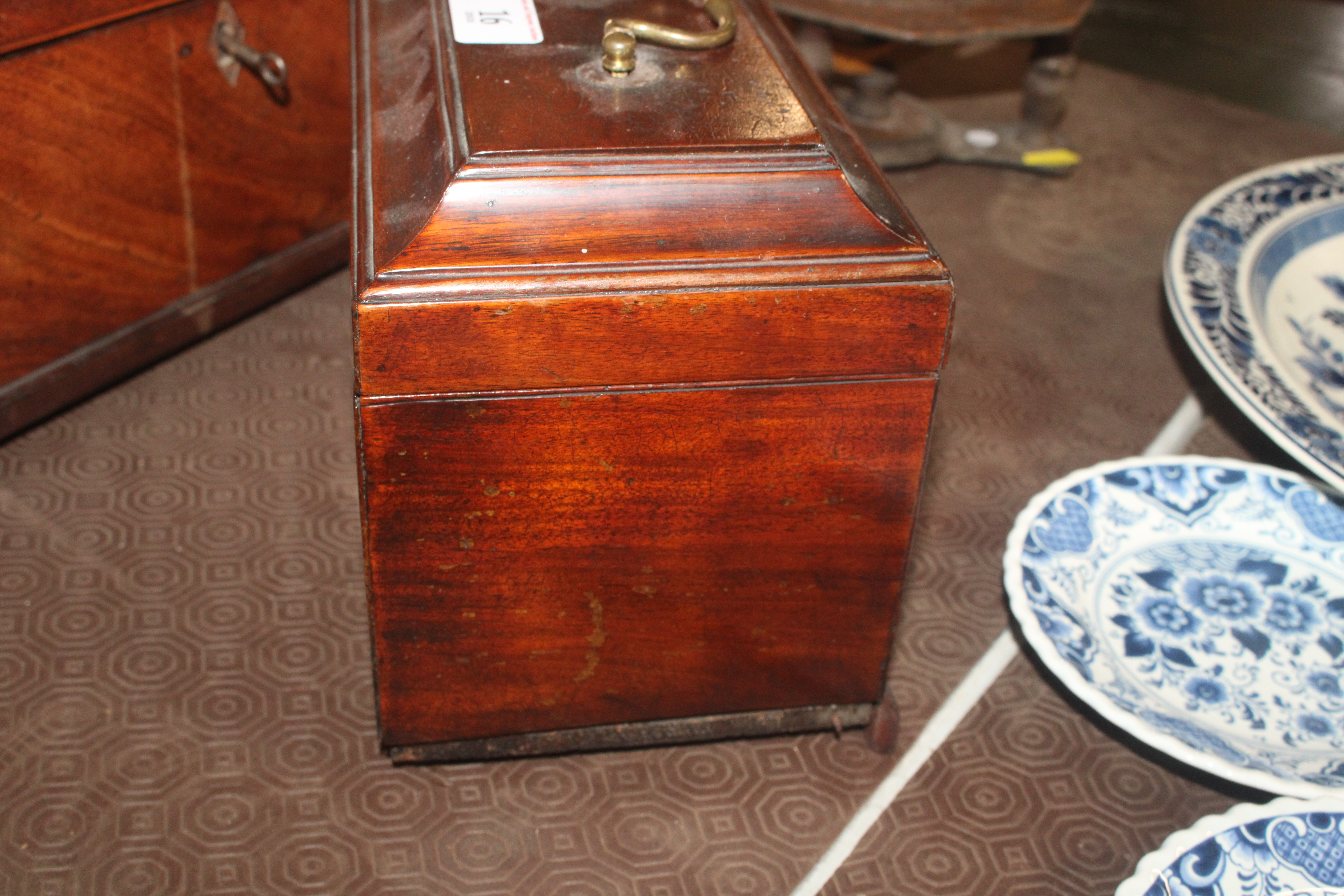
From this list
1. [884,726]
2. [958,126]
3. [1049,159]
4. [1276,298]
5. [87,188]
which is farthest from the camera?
[958,126]

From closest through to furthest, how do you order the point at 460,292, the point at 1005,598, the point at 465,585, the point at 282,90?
the point at 460,292 → the point at 465,585 → the point at 1005,598 → the point at 282,90

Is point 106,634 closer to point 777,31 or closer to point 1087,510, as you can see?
point 777,31

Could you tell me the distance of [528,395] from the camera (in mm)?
876

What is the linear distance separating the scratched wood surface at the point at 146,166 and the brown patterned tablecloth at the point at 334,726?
14 centimetres

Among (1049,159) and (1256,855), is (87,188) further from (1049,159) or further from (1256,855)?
(1049,159)

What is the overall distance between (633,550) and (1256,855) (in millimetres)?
505

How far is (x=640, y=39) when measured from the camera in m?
0.99

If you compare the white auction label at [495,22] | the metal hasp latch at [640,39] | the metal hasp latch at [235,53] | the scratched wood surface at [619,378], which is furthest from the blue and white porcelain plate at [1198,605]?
the metal hasp latch at [235,53]

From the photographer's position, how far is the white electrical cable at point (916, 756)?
106cm

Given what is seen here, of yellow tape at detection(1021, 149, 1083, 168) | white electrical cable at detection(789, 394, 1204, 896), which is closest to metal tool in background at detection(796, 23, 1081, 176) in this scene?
yellow tape at detection(1021, 149, 1083, 168)

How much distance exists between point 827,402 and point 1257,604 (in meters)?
0.59

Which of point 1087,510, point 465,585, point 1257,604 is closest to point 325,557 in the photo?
point 465,585

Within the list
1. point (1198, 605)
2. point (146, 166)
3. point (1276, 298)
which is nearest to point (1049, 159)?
point (1276, 298)

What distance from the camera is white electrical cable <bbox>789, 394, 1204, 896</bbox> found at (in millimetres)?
1062
